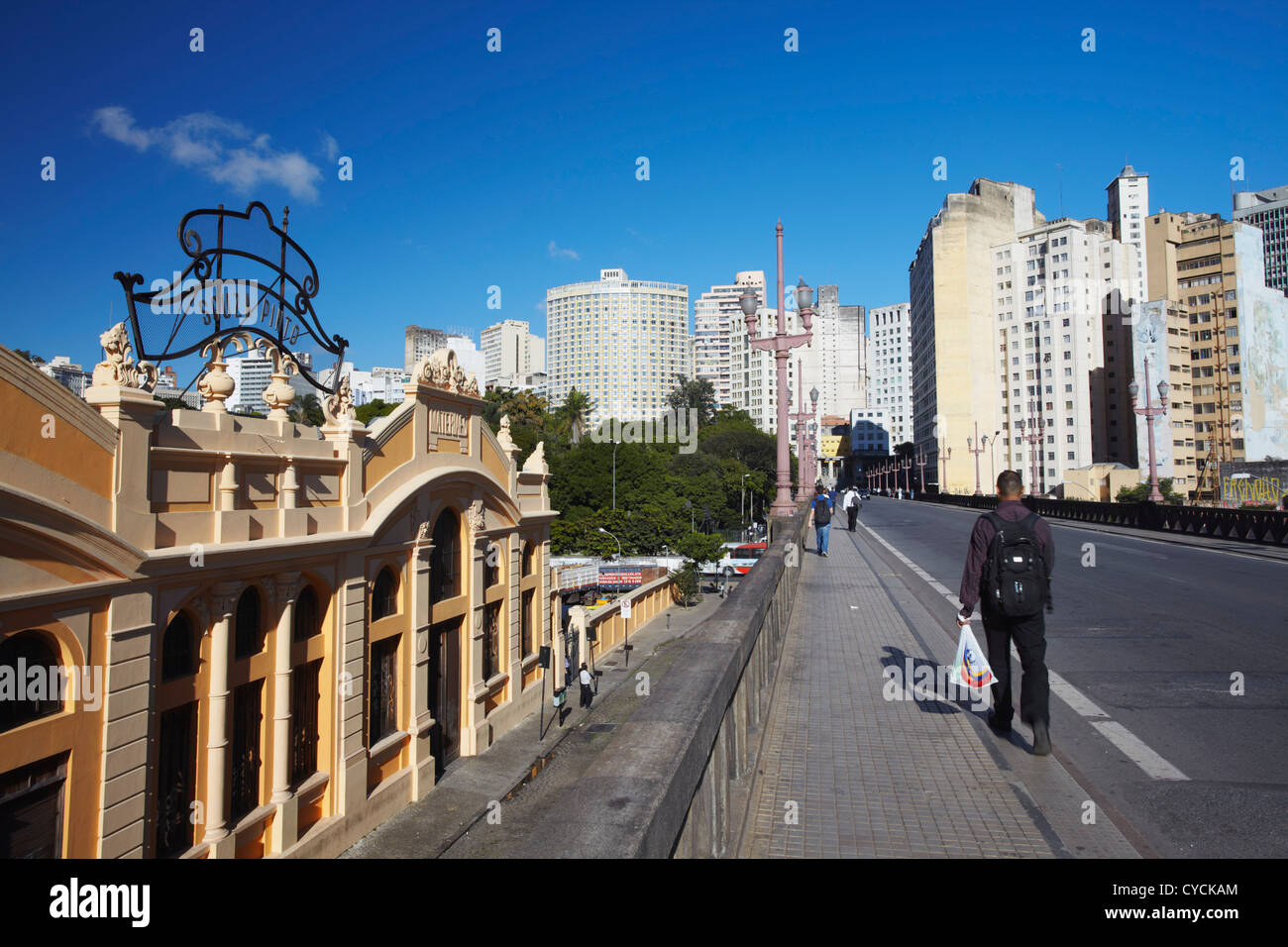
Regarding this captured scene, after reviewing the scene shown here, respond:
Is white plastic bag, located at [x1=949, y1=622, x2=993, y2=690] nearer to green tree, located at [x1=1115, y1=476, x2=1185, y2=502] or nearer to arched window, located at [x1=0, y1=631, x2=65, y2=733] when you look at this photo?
arched window, located at [x1=0, y1=631, x2=65, y2=733]

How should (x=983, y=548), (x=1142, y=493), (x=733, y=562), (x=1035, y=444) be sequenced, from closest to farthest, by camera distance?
(x=983, y=548) → (x=733, y=562) → (x=1142, y=493) → (x=1035, y=444)

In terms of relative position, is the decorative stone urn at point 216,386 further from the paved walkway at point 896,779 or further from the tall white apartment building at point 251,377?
the paved walkway at point 896,779

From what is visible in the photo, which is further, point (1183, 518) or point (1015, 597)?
point (1183, 518)

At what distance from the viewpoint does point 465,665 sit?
1919cm

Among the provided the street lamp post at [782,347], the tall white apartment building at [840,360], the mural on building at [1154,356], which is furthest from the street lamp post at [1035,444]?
the street lamp post at [782,347]

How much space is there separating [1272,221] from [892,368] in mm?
83281

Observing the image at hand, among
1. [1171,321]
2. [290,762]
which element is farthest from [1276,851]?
[1171,321]

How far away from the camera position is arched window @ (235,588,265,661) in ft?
37.6

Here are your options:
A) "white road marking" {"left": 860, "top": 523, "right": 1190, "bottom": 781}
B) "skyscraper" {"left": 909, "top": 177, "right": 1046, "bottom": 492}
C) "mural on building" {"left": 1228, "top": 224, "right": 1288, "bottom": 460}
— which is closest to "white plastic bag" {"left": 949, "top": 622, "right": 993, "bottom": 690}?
"white road marking" {"left": 860, "top": 523, "right": 1190, "bottom": 781}

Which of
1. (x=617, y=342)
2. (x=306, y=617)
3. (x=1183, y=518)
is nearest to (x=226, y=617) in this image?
(x=306, y=617)

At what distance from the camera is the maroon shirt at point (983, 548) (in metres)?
5.16

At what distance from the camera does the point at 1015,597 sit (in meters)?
5.02

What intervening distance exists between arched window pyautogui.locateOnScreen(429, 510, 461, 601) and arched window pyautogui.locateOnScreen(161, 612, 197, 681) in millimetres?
6635

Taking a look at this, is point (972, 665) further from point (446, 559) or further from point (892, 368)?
point (892, 368)
